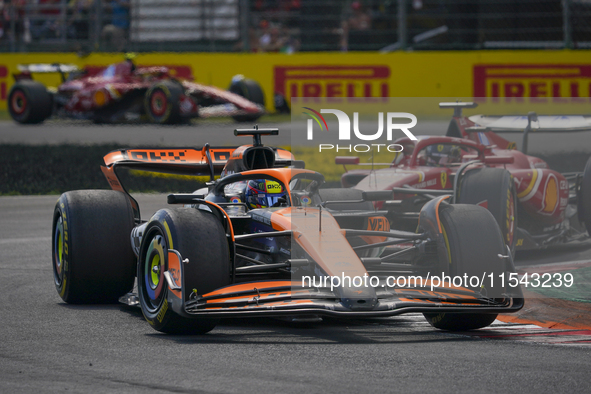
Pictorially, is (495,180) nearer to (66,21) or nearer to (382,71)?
(382,71)

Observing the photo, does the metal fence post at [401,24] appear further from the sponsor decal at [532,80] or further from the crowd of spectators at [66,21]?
the crowd of spectators at [66,21]

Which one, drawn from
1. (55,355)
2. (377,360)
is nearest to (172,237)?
(55,355)

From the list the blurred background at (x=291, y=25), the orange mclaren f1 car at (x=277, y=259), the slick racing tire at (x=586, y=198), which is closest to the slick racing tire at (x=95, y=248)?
the orange mclaren f1 car at (x=277, y=259)

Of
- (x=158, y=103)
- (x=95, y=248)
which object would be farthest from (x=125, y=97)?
(x=95, y=248)

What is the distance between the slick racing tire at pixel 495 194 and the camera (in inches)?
314

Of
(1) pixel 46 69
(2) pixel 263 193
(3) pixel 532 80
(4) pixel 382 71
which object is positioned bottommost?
(2) pixel 263 193

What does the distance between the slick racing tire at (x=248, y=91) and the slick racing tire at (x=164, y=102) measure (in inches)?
53.3

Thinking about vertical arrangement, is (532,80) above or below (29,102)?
above

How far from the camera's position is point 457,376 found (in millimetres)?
4516

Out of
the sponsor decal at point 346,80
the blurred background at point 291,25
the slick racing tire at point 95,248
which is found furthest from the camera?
the sponsor decal at point 346,80

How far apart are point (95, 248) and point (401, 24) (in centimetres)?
1205

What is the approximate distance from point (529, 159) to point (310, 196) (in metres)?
4.09

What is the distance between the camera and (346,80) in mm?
18531

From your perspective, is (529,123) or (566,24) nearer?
(529,123)
